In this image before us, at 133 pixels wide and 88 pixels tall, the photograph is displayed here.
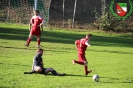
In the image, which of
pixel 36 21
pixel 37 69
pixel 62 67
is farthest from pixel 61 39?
pixel 37 69

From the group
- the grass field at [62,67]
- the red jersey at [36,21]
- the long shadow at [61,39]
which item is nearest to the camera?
the grass field at [62,67]

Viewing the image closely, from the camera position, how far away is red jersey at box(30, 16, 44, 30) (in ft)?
70.8

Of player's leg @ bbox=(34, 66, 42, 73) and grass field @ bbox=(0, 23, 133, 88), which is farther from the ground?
player's leg @ bbox=(34, 66, 42, 73)

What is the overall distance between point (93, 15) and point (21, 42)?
19.6 m

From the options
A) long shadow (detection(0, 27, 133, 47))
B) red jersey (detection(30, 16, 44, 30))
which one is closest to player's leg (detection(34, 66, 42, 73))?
red jersey (detection(30, 16, 44, 30))

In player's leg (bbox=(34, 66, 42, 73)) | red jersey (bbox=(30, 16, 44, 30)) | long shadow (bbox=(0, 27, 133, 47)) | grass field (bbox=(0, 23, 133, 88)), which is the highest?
red jersey (bbox=(30, 16, 44, 30))

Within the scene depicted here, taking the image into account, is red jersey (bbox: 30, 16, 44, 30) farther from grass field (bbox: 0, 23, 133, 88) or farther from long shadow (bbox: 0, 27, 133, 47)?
long shadow (bbox: 0, 27, 133, 47)

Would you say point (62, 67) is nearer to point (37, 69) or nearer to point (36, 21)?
point (37, 69)

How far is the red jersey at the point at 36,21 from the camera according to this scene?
21573mm

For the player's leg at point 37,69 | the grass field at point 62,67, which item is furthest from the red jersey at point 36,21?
the player's leg at point 37,69

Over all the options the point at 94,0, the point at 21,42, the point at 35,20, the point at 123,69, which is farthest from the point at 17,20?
the point at 123,69

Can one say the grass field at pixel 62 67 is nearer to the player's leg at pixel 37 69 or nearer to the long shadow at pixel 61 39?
the player's leg at pixel 37 69

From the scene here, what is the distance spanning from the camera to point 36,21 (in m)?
21.6

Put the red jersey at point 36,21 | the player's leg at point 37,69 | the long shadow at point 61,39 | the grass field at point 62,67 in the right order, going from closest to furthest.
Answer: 1. the grass field at point 62,67
2. the player's leg at point 37,69
3. the red jersey at point 36,21
4. the long shadow at point 61,39
